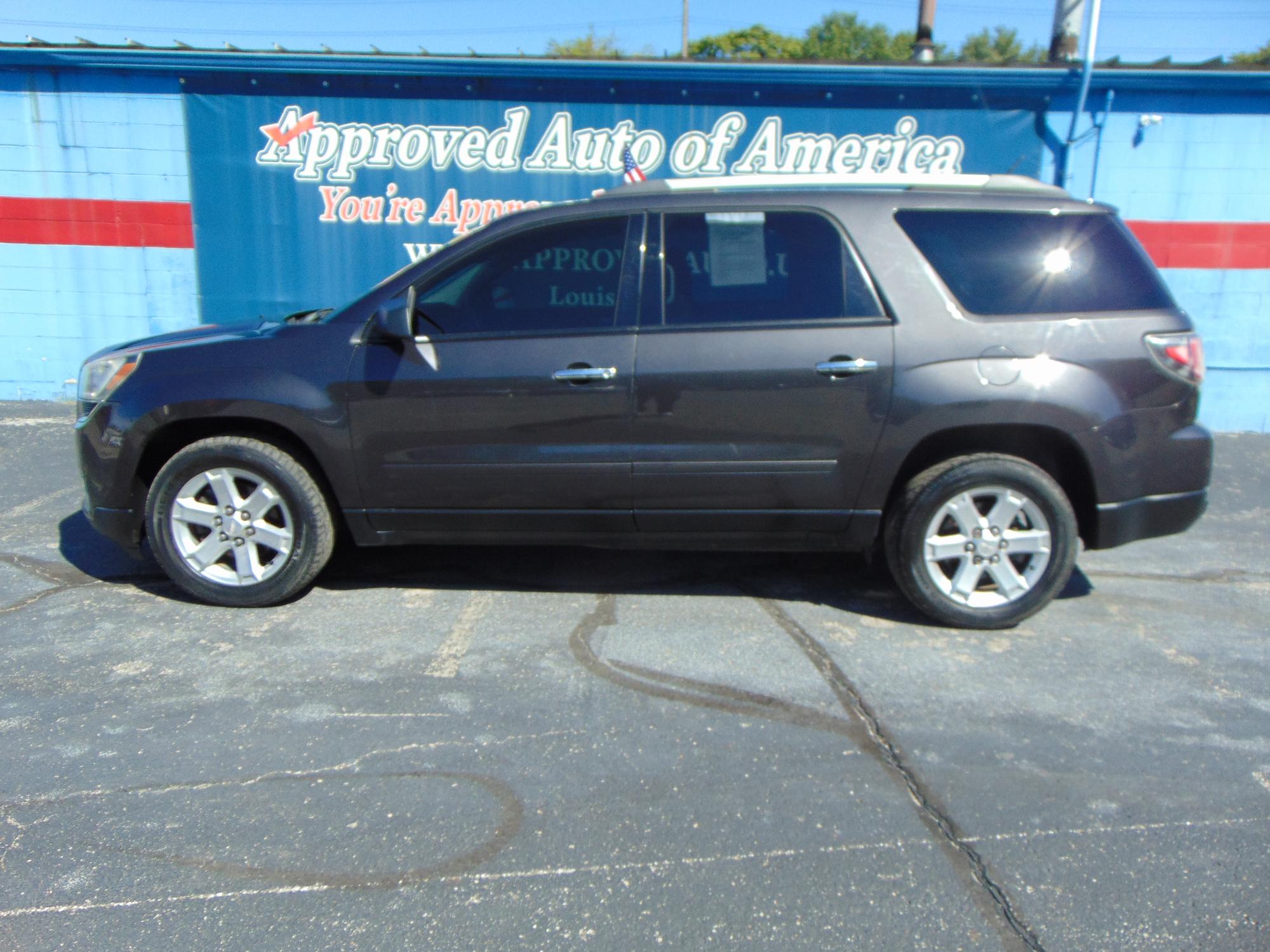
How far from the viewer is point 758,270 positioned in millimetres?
4070

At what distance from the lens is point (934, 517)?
159 inches

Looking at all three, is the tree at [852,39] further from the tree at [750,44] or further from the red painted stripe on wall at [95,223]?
the red painted stripe on wall at [95,223]

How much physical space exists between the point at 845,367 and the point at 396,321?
1.83 m

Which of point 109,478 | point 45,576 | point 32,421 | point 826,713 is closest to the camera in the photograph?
point 826,713

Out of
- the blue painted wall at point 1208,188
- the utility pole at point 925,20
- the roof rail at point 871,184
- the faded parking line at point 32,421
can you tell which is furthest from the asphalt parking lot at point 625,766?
the utility pole at point 925,20

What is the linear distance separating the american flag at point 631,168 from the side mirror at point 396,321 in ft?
16.1

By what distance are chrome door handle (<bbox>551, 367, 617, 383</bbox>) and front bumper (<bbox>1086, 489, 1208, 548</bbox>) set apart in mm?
2110

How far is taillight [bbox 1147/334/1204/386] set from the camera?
12.9 feet

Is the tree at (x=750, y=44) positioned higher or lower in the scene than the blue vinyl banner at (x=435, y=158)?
higher

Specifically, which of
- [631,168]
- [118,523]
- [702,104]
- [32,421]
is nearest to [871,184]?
[118,523]

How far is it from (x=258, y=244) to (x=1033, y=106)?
23.8ft

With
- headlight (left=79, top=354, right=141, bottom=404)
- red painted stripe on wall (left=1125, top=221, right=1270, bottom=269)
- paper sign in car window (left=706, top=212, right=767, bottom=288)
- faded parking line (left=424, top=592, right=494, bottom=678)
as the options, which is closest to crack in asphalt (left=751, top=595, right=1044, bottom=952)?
faded parking line (left=424, top=592, right=494, bottom=678)

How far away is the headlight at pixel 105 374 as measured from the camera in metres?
4.28

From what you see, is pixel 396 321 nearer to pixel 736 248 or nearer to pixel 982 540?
pixel 736 248
